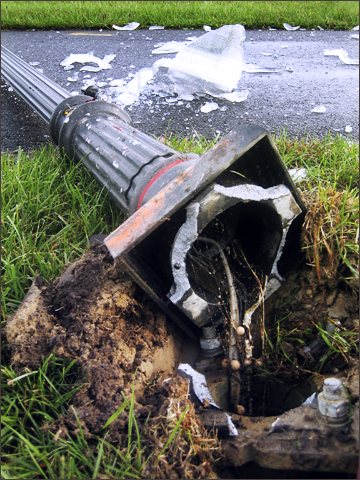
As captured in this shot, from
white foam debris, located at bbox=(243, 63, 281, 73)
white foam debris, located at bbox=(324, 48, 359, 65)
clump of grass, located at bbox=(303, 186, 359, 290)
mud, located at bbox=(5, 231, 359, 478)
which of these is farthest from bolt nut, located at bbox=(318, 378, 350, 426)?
white foam debris, located at bbox=(324, 48, 359, 65)

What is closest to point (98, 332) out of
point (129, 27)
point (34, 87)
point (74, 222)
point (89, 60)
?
point (74, 222)

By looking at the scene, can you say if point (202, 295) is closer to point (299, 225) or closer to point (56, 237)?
point (299, 225)

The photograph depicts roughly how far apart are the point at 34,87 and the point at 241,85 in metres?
1.88

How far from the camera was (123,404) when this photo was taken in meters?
1.25

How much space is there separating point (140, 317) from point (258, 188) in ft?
2.35

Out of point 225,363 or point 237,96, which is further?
point 237,96

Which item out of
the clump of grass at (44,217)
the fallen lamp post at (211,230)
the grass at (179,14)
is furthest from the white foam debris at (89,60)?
the fallen lamp post at (211,230)

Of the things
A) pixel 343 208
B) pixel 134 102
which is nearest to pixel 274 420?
pixel 343 208

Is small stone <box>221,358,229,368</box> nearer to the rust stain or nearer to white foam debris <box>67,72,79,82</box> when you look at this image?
the rust stain

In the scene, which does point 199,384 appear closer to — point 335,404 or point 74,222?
point 335,404

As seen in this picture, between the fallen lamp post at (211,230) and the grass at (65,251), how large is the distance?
170mm

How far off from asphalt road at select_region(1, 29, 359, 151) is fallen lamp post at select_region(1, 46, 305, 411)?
121cm

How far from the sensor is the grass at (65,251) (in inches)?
46.4

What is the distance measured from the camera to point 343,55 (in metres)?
4.13
